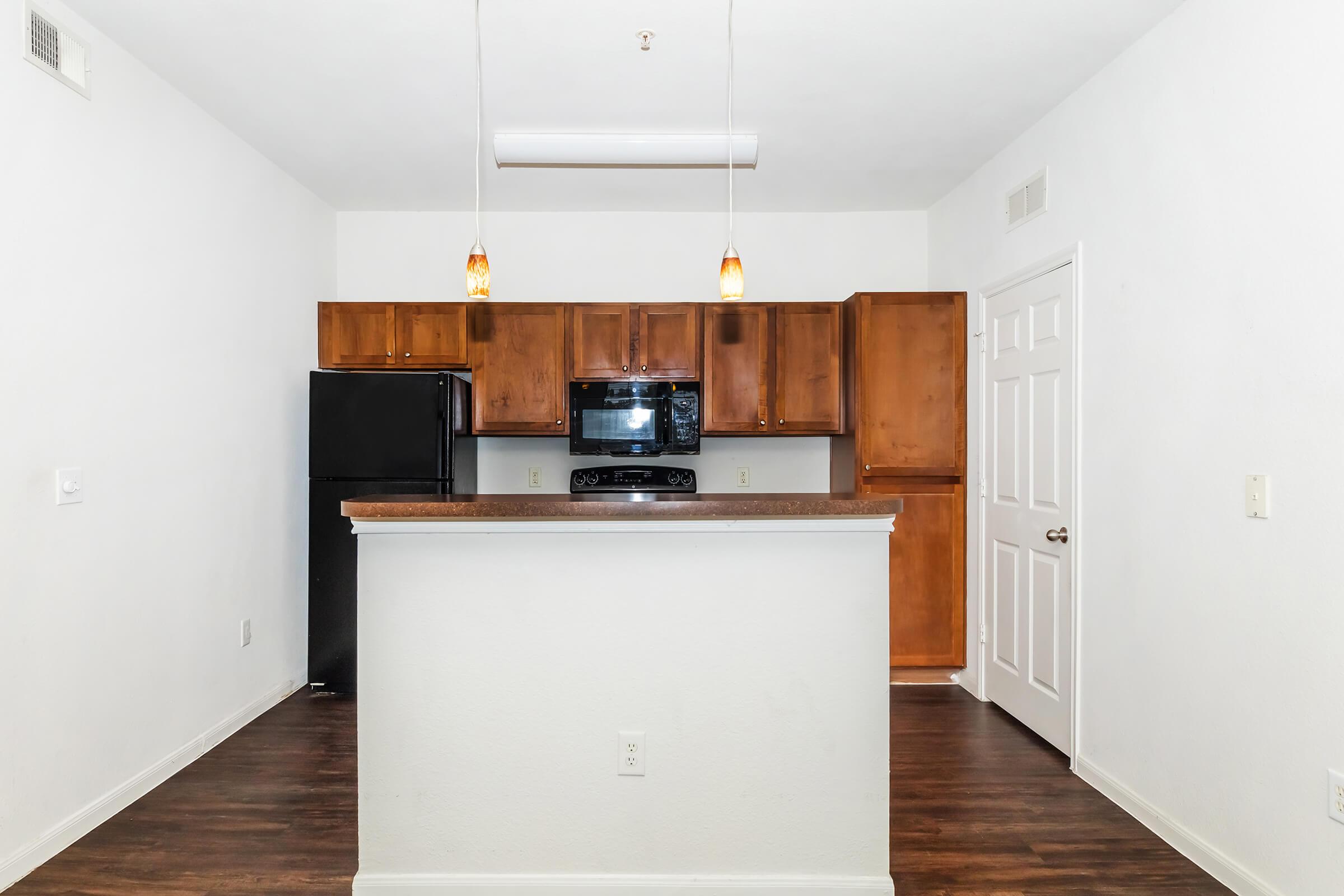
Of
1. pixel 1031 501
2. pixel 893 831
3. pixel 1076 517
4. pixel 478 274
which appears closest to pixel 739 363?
pixel 1031 501

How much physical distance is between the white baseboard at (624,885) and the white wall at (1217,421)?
1061mm

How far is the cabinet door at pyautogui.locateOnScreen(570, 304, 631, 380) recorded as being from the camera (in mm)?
4172

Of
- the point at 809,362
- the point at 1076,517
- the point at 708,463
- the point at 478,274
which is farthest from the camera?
the point at 708,463

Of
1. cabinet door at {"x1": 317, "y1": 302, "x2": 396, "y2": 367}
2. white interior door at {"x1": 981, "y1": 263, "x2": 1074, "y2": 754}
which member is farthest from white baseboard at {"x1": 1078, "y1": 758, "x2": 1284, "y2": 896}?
cabinet door at {"x1": 317, "y1": 302, "x2": 396, "y2": 367}

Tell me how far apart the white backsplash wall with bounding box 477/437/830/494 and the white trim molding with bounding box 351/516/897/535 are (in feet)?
7.76

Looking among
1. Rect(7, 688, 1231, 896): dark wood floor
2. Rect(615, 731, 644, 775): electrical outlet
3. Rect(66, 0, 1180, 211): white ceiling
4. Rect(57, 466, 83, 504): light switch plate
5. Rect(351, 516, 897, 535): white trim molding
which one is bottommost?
Rect(7, 688, 1231, 896): dark wood floor

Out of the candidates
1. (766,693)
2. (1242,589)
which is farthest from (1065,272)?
(766,693)

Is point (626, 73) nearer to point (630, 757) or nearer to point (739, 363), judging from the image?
point (739, 363)

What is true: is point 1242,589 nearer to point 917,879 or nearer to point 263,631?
point 917,879

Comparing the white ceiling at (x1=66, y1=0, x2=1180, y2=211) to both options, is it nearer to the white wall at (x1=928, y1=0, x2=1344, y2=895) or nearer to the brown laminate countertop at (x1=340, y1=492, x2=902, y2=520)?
the white wall at (x1=928, y1=0, x2=1344, y2=895)

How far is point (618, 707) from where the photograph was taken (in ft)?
6.84

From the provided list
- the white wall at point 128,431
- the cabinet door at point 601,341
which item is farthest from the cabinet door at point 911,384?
the white wall at point 128,431

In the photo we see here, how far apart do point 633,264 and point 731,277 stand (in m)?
2.34

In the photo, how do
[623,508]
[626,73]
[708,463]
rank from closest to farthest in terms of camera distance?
1. [623,508]
2. [626,73]
3. [708,463]
